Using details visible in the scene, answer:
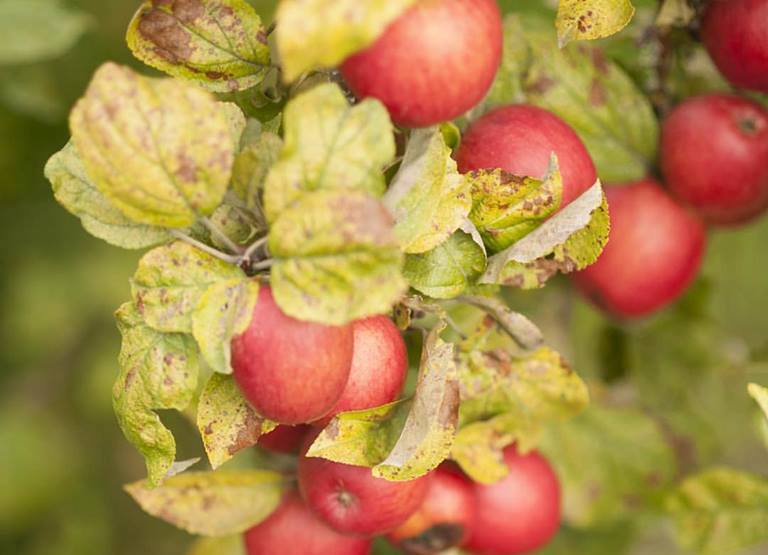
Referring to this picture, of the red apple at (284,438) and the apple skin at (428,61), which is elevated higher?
the apple skin at (428,61)

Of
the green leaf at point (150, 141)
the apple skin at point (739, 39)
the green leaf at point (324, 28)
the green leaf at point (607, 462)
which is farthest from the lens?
the green leaf at point (607, 462)

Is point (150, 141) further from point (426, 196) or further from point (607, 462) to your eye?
point (607, 462)

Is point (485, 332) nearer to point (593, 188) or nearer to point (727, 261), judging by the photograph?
point (593, 188)

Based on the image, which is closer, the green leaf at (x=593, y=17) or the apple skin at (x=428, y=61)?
the apple skin at (x=428, y=61)

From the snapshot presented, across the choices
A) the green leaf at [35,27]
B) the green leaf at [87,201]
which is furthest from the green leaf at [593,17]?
the green leaf at [35,27]

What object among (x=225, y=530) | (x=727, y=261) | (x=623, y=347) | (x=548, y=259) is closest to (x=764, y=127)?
(x=548, y=259)

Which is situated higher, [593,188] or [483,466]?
[593,188]

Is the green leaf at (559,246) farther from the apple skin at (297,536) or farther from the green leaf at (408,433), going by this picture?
the apple skin at (297,536)

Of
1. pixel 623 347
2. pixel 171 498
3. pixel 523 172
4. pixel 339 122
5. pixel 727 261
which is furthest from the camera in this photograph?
pixel 727 261
